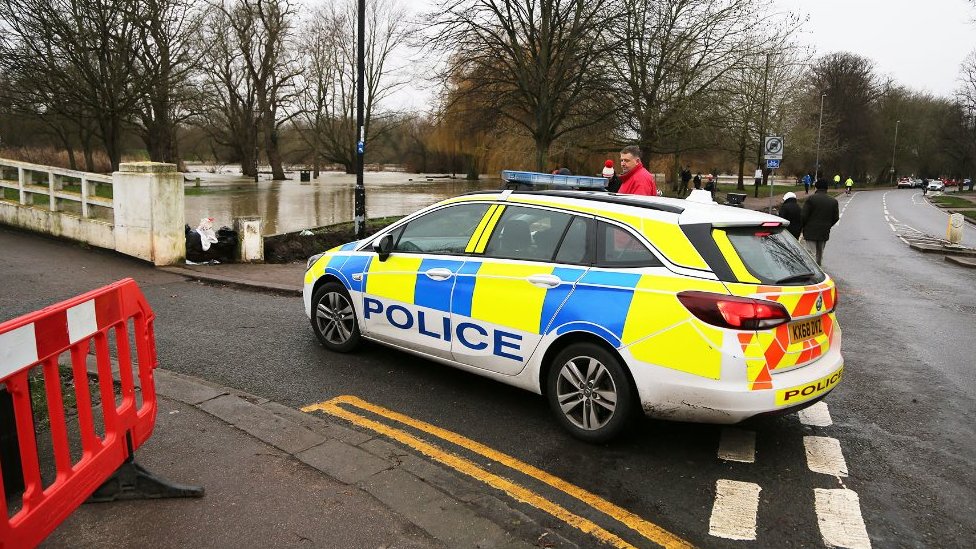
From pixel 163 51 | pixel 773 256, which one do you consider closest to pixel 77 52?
pixel 163 51

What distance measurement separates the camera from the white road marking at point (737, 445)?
13.8 ft

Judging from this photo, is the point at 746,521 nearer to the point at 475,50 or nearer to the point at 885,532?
the point at 885,532

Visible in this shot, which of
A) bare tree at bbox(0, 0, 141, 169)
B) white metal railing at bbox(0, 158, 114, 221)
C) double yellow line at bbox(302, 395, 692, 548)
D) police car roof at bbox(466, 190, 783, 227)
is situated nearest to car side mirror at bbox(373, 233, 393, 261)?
double yellow line at bbox(302, 395, 692, 548)

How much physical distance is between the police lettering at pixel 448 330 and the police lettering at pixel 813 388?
5.59ft

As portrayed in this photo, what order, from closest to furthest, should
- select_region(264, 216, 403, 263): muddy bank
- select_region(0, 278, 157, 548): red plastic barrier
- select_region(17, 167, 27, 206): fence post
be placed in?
select_region(0, 278, 157, 548): red plastic barrier
select_region(17, 167, 27, 206): fence post
select_region(264, 216, 403, 263): muddy bank

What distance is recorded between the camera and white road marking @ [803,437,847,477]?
13.3 ft

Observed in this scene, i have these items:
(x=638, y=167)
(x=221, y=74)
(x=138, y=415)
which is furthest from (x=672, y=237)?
(x=221, y=74)

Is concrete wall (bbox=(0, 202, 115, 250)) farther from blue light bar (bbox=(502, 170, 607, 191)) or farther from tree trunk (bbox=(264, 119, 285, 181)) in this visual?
tree trunk (bbox=(264, 119, 285, 181))

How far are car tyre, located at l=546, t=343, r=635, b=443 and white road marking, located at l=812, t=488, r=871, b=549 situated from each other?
45.0 inches

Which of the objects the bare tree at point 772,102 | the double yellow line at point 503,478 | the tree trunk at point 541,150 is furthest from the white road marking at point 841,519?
the bare tree at point 772,102

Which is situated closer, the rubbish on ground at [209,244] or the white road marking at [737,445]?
the white road marking at [737,445]

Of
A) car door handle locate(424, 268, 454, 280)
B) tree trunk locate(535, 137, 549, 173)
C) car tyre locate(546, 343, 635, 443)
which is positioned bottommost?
car tyre locate(546, 343, 635, 443)

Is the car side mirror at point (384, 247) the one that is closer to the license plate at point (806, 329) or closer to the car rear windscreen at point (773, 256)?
the car rear windscreen at point (773, 256)

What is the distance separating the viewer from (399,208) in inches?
907
